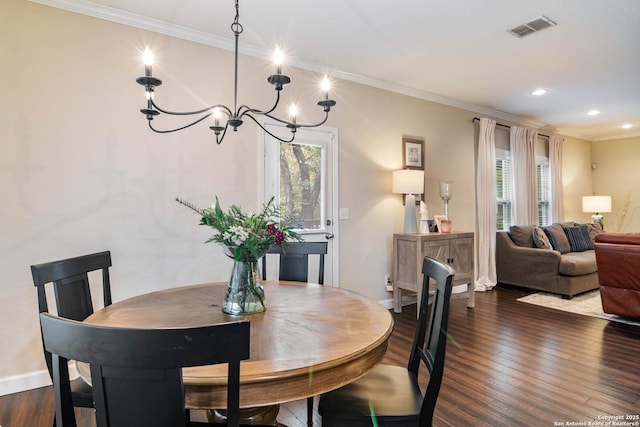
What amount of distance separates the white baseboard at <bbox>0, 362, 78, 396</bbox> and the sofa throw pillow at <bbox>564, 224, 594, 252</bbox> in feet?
21.8

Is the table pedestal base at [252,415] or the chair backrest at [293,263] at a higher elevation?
the chair backrest at [293,263]

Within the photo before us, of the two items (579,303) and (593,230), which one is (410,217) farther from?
(593,230)

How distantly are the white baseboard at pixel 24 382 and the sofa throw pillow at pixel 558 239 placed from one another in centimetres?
603

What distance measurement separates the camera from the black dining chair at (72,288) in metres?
1.51

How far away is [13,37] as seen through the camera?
2.38 m

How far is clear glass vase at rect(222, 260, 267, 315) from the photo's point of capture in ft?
5.02

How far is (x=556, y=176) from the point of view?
21.8 ft

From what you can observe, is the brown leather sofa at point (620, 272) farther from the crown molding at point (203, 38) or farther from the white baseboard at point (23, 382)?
the white baseboard at point (23, 382)

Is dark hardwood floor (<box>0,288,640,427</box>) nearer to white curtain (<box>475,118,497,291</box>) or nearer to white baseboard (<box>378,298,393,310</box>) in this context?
white baseboard (<box>378,298,393,310</box>)

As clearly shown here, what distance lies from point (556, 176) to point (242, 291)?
7.06 metres

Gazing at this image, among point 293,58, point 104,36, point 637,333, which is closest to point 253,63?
point 293,58

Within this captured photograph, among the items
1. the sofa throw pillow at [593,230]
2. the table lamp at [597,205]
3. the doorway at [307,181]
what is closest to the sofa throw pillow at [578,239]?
the sofa throw pillow at [593,230]

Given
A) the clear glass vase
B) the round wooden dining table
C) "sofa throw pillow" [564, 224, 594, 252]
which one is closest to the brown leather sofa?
"sofa throw pillow" [564, 224, 594, 252]

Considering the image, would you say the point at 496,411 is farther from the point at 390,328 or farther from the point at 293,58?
the point at 293,58
